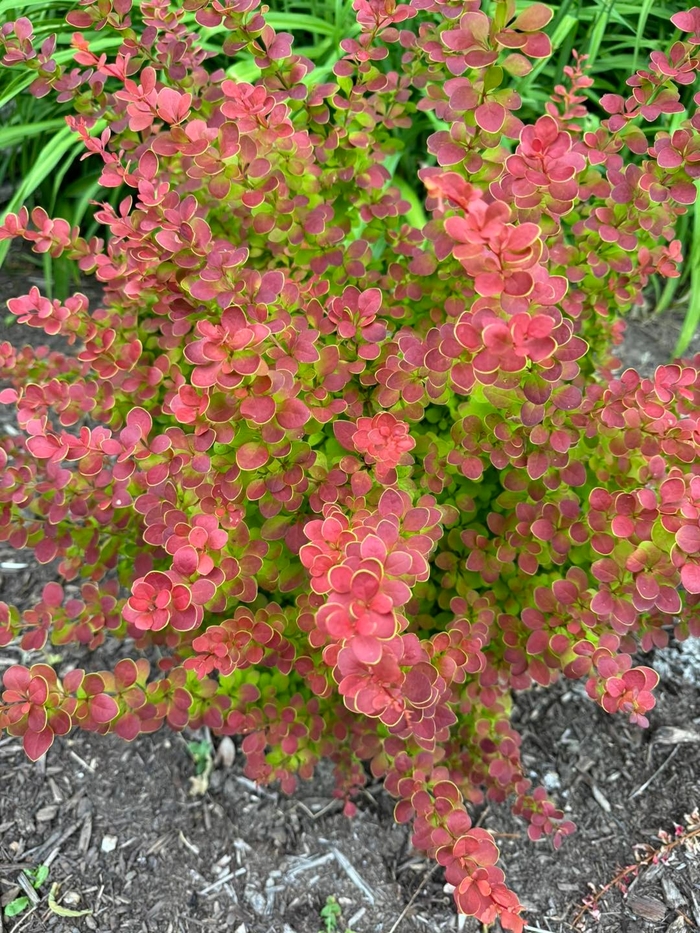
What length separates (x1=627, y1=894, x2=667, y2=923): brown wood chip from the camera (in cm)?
173

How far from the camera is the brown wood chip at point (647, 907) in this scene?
5.67 ft

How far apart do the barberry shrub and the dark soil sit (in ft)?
0.66

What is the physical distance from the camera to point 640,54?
9.80 ft

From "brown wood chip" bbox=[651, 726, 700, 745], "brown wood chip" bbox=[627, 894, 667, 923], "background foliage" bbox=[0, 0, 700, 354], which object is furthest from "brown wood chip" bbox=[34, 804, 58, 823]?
"background foliage" bbox=[0, 0, 700, 354]

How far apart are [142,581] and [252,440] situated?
1.20 feet

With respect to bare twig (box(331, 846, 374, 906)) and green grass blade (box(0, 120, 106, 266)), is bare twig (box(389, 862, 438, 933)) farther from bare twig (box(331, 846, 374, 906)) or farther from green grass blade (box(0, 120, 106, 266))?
green grass blade (box(0, 120, 106, 266))

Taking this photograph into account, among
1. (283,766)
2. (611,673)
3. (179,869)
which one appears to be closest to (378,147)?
(611,673)

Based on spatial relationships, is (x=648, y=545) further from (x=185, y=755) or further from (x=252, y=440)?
(x=185, y=755)

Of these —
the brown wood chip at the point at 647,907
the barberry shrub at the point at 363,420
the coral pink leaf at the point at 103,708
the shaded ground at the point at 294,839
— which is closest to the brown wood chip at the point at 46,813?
the shaded ground at the point at 294,839

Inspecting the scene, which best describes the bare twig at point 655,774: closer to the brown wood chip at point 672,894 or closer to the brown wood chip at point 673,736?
the brown wood chip at point 673,736

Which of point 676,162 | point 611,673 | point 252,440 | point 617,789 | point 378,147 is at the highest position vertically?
point 676,162

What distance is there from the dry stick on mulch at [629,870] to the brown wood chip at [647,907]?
0.05m

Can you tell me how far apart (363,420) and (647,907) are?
1.37m

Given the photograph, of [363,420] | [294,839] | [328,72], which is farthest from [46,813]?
[328,72]
